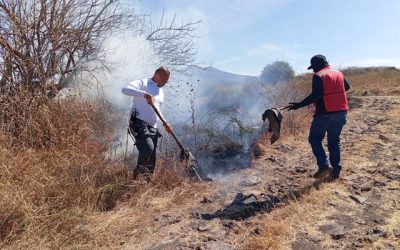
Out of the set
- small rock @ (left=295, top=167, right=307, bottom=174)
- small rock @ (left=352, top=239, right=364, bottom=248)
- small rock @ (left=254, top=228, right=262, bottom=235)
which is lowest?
small rock @ (left=352, top=239, right=364, bottom=248)

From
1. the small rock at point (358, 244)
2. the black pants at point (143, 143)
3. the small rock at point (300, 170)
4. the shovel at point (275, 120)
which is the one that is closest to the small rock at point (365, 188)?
the small rock at point (300, 170)

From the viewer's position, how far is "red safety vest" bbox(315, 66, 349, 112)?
495 centimetres

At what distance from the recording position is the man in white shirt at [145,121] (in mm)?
4660

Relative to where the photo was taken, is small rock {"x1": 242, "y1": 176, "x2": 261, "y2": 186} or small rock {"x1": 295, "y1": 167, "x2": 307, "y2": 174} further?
small rock {"x1": 295, "y1": 167, "x2": 307, "y2": 174}

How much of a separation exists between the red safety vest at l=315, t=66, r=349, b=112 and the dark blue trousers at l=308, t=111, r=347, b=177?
111 mm

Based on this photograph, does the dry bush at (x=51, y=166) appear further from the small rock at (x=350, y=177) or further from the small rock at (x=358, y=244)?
the small rock at (x=350, y=177)

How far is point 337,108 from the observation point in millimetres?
5004

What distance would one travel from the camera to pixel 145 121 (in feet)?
15.6

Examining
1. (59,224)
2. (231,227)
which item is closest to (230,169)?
(231,227)

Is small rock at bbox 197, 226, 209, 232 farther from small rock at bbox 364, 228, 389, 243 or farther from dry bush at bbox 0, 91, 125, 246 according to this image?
small rock at bbox 364, 228, 389, 243

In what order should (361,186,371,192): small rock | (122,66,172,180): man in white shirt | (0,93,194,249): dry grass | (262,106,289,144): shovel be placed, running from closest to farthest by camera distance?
1. (0,93,194,249): dry grass
2. (122,66,172,180): man in white shirt
3. (361,186,371,192): small rock
4. (262,106,289,144): shovel

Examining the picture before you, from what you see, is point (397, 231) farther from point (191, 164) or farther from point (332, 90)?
point (191, 164)

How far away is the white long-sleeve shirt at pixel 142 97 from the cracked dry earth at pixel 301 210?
3.74ft

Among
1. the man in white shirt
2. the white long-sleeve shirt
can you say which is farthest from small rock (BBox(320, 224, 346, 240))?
the white long-sleeve shirt
